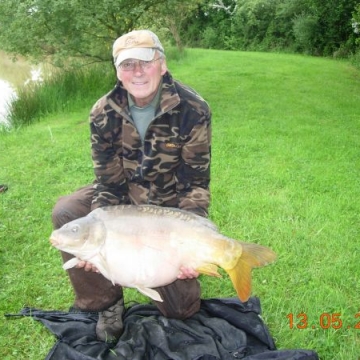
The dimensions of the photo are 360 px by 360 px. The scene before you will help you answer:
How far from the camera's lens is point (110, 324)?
2.22 metres

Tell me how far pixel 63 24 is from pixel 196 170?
5019 mm

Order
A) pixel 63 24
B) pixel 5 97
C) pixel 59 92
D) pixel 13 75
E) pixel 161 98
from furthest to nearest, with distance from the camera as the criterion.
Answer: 1. pixel 13 75
2. pixel 5 97
3. pixel 59 92
4. pixel 63 24
5. pixel 161 98

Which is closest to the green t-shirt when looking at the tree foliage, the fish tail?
the fish tail

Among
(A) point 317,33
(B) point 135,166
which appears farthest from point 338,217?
(A) point 317,33

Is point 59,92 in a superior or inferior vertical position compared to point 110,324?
inferior

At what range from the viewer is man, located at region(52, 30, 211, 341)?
2.17m

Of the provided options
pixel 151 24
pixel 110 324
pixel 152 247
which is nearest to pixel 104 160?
pixel 152 247

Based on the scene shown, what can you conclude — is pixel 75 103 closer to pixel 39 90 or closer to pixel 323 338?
pixel 39 90

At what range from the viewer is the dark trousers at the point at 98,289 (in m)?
2.19

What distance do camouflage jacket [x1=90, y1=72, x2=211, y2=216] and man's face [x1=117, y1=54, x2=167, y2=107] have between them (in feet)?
0.31

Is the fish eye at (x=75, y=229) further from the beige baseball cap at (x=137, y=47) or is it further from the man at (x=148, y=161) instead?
the beige baseball cap at (x=137, y=47)

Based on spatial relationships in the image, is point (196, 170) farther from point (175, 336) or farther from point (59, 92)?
point (59, 92)

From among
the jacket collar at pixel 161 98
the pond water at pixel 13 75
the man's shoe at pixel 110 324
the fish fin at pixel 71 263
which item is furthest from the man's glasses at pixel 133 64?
the pond water at pixel 13 75
